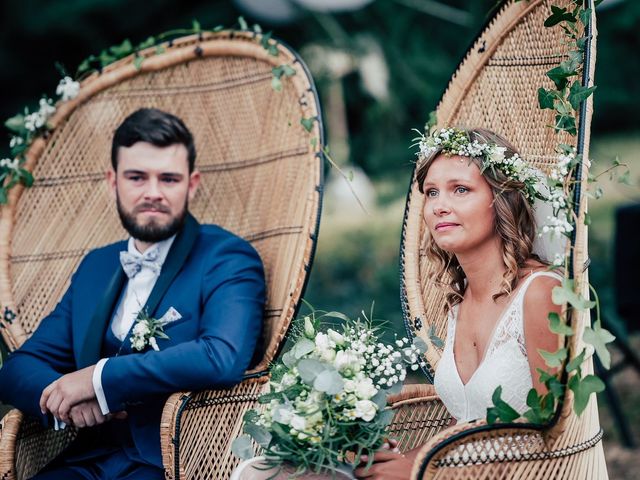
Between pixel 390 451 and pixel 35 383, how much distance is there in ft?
4.34

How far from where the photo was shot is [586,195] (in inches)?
84.0

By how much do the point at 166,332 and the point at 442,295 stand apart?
99cm

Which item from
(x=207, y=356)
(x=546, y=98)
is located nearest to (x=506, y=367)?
(x=546, y=98)

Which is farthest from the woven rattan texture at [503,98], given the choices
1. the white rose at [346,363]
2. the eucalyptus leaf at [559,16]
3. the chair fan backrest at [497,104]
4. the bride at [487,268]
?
the white rose at [346,363]

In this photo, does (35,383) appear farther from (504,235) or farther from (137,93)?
(504,235)

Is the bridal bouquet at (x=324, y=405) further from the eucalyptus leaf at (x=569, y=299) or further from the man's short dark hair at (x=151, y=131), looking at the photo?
the man's short dark hair at (x=151, y=131)

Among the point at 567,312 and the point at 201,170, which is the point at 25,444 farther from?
the point at 567,312

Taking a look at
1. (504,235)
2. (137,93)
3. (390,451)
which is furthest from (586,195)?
(137,93)

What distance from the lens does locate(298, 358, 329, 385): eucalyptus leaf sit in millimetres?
2125

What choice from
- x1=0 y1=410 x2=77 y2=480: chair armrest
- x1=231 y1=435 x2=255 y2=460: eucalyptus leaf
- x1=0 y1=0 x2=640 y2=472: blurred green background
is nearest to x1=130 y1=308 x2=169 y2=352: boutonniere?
x1=0 y1=410 x2=77 y2=480: chair armrest

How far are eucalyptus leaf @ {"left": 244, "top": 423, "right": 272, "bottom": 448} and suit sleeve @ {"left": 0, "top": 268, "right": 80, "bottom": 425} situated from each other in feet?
3.35

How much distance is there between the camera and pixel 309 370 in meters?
2.13

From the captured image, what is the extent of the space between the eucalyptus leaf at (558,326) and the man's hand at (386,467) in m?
0.59

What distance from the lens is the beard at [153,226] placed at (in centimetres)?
318
